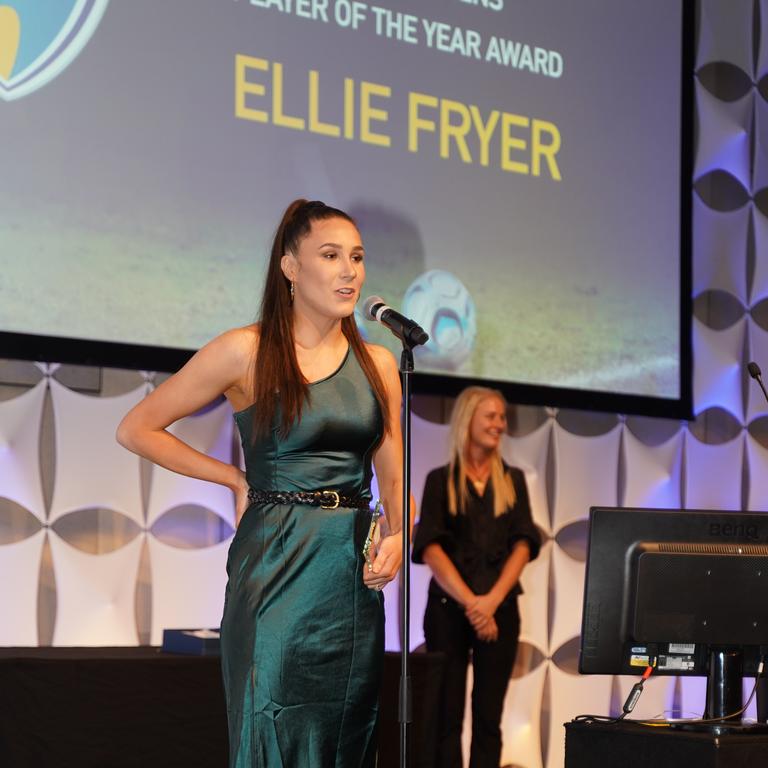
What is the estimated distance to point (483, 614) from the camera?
4383 millimetres

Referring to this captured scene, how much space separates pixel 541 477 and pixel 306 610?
2.96m

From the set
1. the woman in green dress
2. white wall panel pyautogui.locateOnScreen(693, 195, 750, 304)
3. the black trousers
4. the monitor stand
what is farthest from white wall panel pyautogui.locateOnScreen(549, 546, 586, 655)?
the woman in green dress

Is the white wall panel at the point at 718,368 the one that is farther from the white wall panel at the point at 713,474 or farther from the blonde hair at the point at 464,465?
the blonde hair at the point at 464,465

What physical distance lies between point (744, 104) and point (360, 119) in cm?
216

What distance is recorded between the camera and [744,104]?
19.2 ft

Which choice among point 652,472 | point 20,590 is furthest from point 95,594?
point 652,472

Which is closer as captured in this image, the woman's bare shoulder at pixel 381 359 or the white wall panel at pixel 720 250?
the woman's bare shoulder at pixel 381 359

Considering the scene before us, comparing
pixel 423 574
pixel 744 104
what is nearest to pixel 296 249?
pixel 423 574

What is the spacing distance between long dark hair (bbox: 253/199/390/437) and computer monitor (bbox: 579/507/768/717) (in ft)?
1.76

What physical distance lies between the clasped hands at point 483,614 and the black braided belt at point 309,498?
6.65 ft

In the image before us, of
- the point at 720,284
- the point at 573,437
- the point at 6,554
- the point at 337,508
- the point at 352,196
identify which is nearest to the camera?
the point at 337,508

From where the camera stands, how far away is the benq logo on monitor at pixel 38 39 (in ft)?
13.0

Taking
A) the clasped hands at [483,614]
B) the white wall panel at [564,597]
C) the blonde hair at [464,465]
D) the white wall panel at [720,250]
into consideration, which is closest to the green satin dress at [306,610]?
the clasped hands at [483,614]

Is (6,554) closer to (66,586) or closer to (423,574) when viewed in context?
(66,586)
